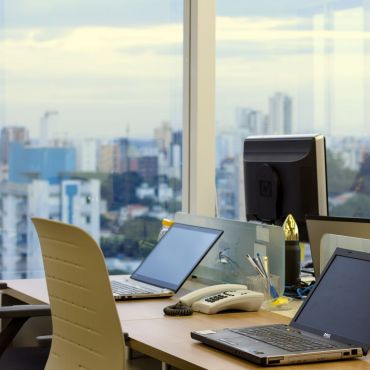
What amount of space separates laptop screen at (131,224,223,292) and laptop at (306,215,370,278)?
320 millimetres

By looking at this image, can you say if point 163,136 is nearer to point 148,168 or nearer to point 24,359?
point 148,168

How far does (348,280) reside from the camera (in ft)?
7.37

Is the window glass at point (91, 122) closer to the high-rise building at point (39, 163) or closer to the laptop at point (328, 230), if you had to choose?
the high-rise building at point (39, 163)

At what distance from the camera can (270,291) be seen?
109 inches

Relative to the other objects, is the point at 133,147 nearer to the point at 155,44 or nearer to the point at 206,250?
the point at 155,44

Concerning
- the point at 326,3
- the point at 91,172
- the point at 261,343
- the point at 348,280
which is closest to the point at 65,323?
the point at 261,343

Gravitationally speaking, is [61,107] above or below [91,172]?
above

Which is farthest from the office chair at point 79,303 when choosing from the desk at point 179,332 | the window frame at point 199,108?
the window frame at point 199,108

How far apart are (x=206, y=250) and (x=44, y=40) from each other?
1.61 metres

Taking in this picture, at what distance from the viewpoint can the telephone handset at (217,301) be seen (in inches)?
104

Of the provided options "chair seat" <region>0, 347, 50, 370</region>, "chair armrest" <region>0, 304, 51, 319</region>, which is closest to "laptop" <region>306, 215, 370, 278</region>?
"chair armrest" <region>0, 304, 51, 319</region>

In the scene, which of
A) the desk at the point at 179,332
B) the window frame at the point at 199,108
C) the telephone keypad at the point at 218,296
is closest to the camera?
the desk at the point at 179,332

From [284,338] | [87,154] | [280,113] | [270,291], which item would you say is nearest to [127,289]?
[270,291]

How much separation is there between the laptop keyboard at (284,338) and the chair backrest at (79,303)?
35cm
